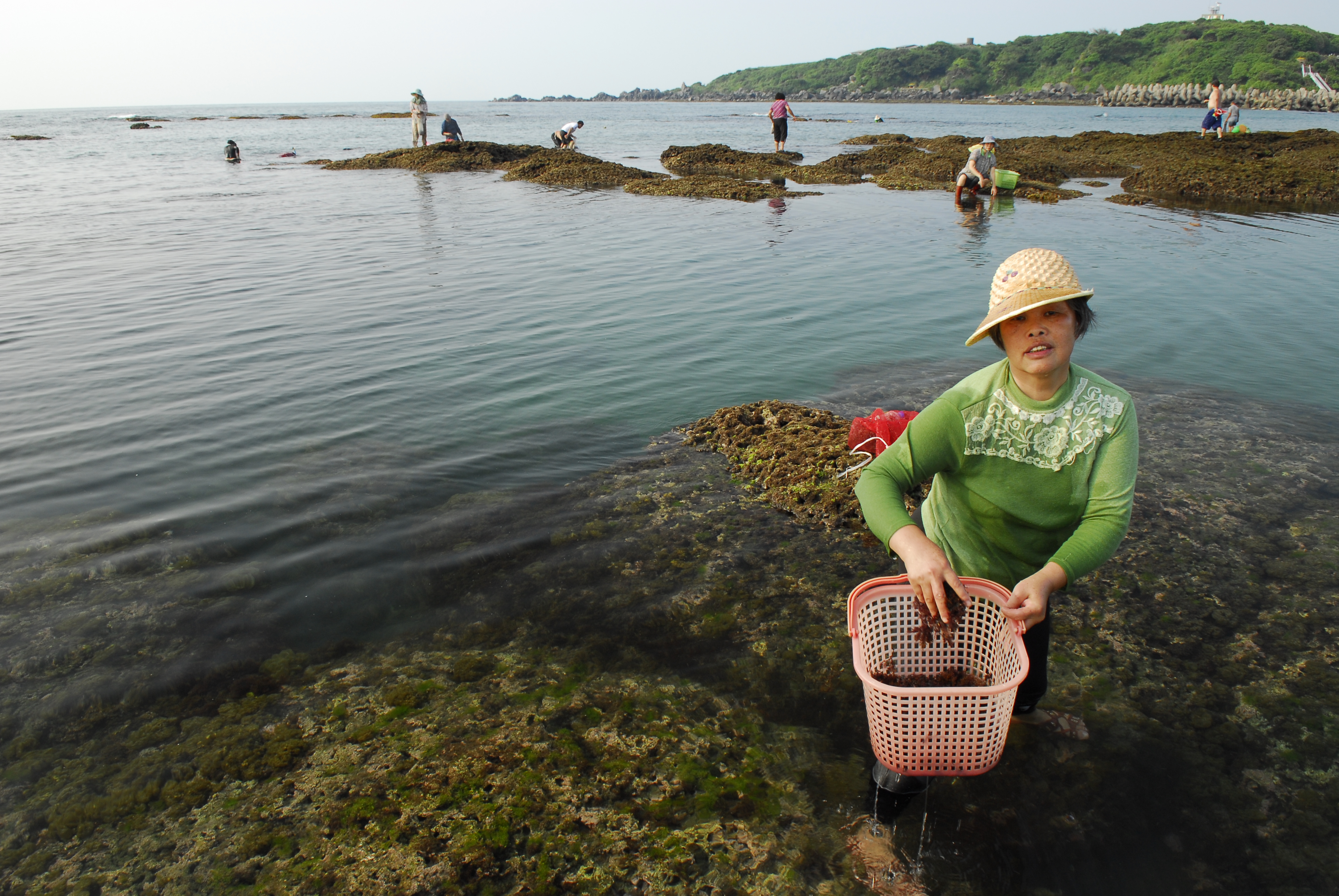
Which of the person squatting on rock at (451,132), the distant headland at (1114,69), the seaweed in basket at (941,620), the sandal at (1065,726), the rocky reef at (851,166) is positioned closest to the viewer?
the seaweed in basket at (941,620)

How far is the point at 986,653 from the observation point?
267 centimetres

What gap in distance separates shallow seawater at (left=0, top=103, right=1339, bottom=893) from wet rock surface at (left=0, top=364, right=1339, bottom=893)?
2cm

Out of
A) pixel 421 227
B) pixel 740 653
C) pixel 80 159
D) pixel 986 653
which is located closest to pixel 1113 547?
pixel 986 653

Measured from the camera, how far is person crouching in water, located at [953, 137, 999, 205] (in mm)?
Answer: 20547

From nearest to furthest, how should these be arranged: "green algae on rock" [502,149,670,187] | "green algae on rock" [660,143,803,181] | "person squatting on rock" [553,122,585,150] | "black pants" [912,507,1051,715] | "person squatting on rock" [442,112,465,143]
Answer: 1. "black pants" [912,507,1051,715]
2. "green algae on rock" [502,149,670,187]
3. "green algae on rock" [660,143,803,181]
4. "person squatting on rock" [553,122,585,150]
5. "person squatting on rock" [442,112,465,143]

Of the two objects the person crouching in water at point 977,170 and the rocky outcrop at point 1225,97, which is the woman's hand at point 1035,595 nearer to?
the person crouching in water at point 977,170

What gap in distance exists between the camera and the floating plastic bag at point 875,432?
5132 millimetres

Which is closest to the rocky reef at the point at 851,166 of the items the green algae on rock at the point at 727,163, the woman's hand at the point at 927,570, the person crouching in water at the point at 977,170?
the green algae on rock at the point at 727,163

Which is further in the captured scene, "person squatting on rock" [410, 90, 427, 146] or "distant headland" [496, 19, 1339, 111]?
"distant headland" [496, 19, 1339, 111]

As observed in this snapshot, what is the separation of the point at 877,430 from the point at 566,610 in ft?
8.14

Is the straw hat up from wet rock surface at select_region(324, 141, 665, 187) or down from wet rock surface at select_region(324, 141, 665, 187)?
down

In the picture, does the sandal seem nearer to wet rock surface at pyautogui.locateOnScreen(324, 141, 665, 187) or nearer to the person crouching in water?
the person crouching in water

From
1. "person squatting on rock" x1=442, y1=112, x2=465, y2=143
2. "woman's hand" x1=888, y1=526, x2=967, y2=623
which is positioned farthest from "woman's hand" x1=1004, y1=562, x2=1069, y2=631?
"person squatting on rock" x1=442, y1=112, x2=465, y2=143

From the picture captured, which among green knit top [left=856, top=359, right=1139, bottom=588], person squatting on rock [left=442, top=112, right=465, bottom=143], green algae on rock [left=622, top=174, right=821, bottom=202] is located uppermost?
person squatting on rock [left=442, top=112, right=465, bottom=143]
